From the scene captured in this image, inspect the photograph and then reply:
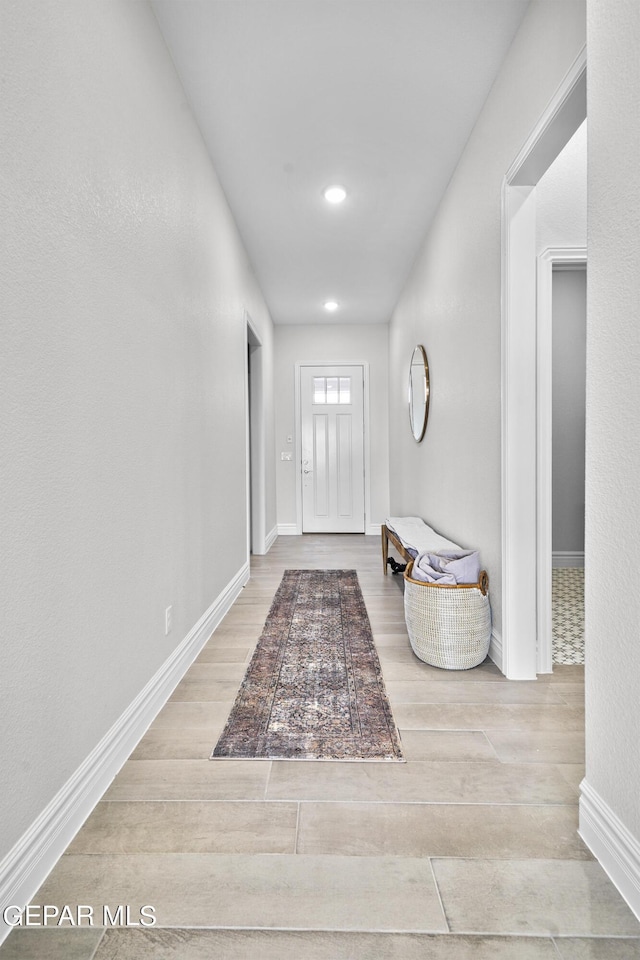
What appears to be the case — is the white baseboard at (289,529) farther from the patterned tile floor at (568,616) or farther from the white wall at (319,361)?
the patterned tile floor at (568,616)

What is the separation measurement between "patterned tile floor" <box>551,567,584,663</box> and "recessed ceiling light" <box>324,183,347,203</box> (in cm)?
299

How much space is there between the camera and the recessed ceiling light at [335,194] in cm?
341

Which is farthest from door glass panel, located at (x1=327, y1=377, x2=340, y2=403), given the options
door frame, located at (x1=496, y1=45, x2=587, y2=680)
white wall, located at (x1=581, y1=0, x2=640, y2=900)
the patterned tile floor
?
white wall, located at (x1=581, y1=0, x2=640, y2=900)

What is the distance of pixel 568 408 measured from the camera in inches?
196

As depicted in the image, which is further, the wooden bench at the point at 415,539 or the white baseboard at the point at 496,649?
the wooden bench at the point at 415,539

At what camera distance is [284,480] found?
674 cm

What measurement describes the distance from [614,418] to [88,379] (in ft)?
4.48

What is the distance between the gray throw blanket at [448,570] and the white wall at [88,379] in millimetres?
1114

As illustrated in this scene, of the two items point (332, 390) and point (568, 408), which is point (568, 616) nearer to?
point (568, 408)

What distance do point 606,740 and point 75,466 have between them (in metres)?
1.50

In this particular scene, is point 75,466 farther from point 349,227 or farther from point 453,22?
point 349,227

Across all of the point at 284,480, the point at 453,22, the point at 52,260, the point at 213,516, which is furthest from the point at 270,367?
the point at 52,260

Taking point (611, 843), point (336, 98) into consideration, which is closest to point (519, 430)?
point (611, 843)

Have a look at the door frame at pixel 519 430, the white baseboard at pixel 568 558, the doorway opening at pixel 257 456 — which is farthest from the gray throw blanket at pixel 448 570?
the doorway opening at pixel 257 456
